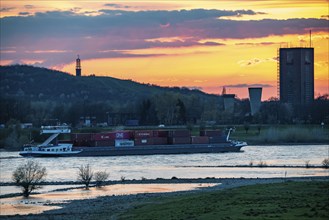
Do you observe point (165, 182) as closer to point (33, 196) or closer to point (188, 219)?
point (33, 196)

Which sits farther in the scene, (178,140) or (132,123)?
(132,123)

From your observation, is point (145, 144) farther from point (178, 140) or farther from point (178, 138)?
point (178, 138)

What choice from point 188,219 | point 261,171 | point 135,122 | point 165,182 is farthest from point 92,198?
point 135,122

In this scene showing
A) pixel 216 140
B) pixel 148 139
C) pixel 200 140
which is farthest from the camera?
pixel 216 140

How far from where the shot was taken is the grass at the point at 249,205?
116 ft

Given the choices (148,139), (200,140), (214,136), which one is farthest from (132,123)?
(148,139)

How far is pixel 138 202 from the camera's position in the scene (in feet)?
162

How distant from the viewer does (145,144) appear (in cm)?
12281

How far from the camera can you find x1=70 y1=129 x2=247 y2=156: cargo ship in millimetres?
120250

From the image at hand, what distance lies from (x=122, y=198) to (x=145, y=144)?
7075 centimetres

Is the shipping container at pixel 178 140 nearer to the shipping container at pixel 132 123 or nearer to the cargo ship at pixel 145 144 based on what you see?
the cargo ship at pixel 145 144

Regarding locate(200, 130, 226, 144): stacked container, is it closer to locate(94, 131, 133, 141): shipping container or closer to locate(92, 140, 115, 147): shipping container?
locate(94, 131, 133, 141): shipping container

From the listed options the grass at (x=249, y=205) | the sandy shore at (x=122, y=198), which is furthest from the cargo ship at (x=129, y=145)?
the grass at (x=249, y=205)

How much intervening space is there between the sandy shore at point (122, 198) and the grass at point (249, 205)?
5.99 ft
